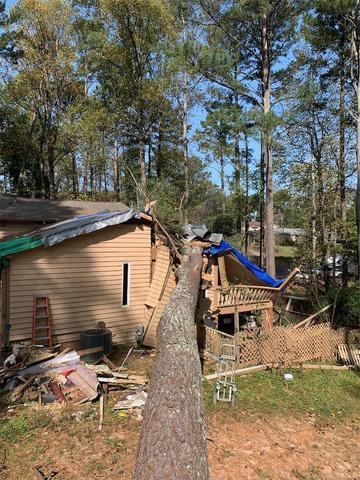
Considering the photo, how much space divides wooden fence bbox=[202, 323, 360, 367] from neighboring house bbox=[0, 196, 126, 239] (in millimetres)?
7097

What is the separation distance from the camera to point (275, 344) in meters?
10.3

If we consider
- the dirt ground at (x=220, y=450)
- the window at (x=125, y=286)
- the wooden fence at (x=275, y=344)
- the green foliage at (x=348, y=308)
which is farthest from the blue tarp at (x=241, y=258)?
the dirt ground at (x=220, y=450)

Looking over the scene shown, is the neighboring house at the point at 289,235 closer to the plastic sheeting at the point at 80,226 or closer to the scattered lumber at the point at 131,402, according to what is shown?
the plastic sheeting at the point at 80,226

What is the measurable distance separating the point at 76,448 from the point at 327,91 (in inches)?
858

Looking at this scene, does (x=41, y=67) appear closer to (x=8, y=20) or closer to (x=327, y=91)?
(x=8, y=20)

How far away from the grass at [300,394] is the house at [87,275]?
13.4 ft

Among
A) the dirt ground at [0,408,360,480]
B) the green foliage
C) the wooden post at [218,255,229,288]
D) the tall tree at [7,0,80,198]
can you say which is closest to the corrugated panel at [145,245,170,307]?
the wooden post at [218,255,229,288]

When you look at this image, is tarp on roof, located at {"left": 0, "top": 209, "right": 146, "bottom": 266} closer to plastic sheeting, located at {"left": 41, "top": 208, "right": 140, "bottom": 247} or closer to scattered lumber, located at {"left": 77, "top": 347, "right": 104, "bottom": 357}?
plastic sheeting, located at {"left": 41, "top": 208, "right": 140, "bottom": 247}

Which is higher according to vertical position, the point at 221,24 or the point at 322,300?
the point at 221,24

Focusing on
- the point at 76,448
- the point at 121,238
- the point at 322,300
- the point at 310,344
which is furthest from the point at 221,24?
the point at 76,448

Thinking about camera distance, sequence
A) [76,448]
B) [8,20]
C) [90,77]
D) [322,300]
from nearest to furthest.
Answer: [76,448]
[322,300]
[8,20]
[90,77]

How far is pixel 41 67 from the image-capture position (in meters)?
26.4

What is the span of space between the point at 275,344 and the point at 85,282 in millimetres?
5923

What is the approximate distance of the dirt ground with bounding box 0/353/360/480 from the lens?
517 centimetres
